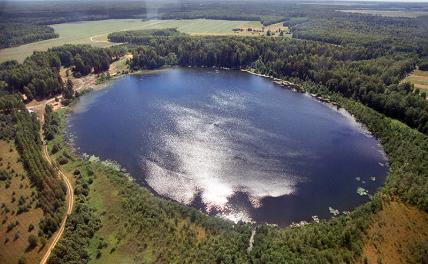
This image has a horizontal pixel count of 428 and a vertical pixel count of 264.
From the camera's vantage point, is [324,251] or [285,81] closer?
[324,251]

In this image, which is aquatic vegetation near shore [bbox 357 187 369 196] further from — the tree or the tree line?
the tree line

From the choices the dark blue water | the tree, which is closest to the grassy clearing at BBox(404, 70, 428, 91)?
the dark blue water

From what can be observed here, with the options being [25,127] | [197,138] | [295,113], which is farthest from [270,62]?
[25,127]

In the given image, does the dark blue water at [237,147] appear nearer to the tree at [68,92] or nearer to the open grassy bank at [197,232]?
the open grassy bank at [197,232]

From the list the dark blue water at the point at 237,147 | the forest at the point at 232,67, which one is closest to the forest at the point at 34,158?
the forest at the point at 232,67

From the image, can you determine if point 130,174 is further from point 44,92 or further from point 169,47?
point 169,47

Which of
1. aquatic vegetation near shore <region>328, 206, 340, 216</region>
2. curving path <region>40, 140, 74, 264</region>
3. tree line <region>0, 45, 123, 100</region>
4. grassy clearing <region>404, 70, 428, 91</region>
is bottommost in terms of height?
aquatic vegetation near shore <region>328, 206, 340, 216</region>
